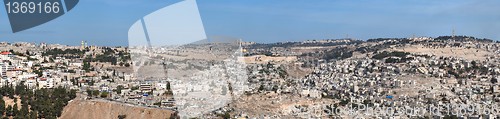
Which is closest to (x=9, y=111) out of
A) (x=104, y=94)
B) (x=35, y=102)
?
(x=35, y=102)

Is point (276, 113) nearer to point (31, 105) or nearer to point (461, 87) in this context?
point (31, 105)

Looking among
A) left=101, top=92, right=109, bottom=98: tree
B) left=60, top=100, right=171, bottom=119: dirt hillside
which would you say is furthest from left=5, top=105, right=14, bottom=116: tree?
left=101, top=92, right=109, bottom=98: tree

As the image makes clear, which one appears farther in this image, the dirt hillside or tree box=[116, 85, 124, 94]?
tree box=[116, 85, 124, 94]

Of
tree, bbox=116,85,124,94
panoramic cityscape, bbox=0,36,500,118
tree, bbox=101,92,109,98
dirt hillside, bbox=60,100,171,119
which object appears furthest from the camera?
tree, bbox=116,85,124,94

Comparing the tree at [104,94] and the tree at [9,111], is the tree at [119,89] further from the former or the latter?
the tree at [9,111]

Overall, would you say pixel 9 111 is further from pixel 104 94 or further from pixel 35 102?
pixel 104 94

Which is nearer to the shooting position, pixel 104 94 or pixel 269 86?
pixel 104 94

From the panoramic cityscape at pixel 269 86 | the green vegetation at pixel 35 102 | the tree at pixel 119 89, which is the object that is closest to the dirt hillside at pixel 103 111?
the panoramic cityscape at pixel 269 86

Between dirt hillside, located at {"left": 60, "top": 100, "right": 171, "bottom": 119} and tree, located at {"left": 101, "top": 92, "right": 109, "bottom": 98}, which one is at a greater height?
tree, located at {"left": 101, "top": 92, "right": 109, "bottom": 98}

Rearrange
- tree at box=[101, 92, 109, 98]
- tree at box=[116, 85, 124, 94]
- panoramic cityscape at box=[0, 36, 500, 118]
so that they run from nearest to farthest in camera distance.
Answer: panoramic cityscape at box=[0, 36, 500, 118]
tree at box=[101, 92, 109, 98]
tree at box=[116, 85, 124, 94]

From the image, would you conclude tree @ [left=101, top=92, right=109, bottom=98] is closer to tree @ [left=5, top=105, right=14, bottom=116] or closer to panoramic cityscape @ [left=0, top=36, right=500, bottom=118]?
panoramic cityscape @ [left=0, top=36, right=500, bottom=118]

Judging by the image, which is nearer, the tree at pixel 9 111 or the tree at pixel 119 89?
the tree at pixel 9 111

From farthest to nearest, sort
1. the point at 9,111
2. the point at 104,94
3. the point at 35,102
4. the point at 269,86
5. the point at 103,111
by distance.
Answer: the point at 269,86
the point at 104,94
the point at 103,111
the point at 35,102
the point at 9,111
